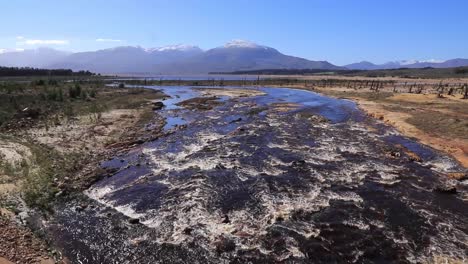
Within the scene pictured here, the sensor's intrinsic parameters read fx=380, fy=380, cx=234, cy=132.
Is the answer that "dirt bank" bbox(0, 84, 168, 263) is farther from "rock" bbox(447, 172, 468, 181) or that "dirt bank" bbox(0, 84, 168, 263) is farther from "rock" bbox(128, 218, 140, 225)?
"rock" bbox(447, 172, 468, 181)

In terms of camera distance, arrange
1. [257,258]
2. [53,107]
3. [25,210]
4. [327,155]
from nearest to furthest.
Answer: [257,258] < [25,210] < [327,155] < [53,107]

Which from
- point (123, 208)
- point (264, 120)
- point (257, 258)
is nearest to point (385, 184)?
point (257, 258)

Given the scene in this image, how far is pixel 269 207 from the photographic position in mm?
17812

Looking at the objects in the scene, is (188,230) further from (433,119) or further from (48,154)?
(433,119)

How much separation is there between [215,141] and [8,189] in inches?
656

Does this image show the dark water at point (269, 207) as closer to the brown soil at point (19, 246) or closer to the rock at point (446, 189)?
the rock at point (446, 189)

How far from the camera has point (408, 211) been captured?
1747 centimetres

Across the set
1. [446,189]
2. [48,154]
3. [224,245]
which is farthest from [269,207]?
[48,154]

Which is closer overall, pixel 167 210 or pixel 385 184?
pixel 167 210

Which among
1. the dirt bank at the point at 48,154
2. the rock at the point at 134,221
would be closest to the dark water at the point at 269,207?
the rock at the point at 134,221

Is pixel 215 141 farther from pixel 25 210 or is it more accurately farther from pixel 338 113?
pixel 338 113

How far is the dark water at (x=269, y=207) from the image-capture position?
Result: 13.9m

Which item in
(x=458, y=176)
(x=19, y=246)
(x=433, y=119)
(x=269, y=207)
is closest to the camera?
(x=19, y=246)

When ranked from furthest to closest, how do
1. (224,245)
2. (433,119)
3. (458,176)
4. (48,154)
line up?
1. (433,119)
2. (48,154)
3. (458,176)
4. (224,245)
